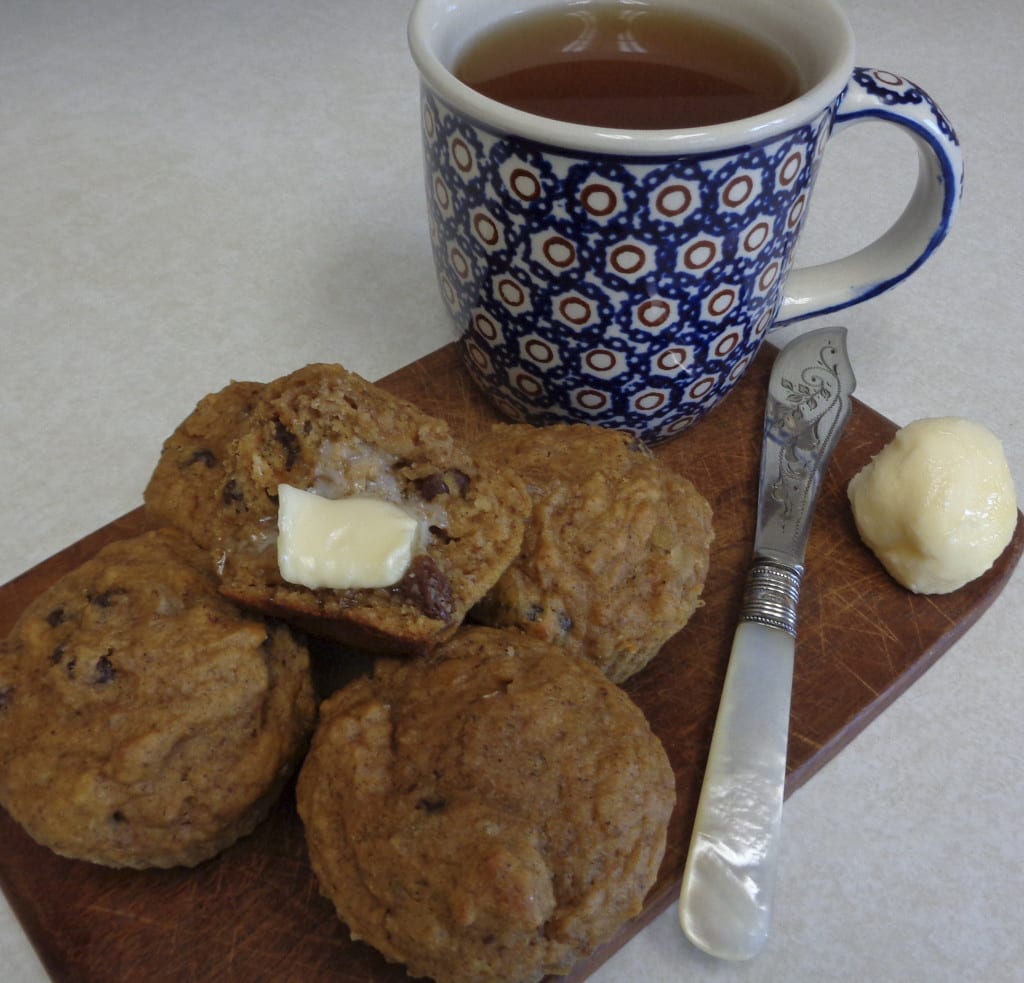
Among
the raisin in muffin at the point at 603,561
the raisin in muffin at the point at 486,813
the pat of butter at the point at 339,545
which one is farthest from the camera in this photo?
the raisin in muffin at the point at 603,561

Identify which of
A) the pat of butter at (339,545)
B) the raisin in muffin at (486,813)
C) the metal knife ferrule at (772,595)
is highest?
the pat of butter at (339,545)

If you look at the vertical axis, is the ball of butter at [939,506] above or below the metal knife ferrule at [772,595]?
above

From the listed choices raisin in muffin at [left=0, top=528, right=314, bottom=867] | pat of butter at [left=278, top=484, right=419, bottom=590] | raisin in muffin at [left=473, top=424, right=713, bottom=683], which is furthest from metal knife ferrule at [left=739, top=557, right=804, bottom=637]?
raisin in muffin at [left=0, top=528, right=314, bottom=867]

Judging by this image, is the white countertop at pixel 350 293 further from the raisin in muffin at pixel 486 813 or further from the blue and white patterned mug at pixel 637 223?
the blue and white patterned mug at pixel 637 223

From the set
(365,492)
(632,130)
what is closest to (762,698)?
(365,492)

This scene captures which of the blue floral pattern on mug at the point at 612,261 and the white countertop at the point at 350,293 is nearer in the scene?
the blue floral pattern on mug at the point at 612,261

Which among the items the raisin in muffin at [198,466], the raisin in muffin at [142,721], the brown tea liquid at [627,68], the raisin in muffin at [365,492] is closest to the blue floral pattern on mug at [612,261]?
the brown tea liquid at [627,68]

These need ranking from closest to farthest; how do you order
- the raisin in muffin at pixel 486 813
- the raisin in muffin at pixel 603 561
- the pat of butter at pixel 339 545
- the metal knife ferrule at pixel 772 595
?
the raisin in muffin at pixel 486 813
the pat of butter at pixel 339 545
the raisin in muffin at pixel 603 561
the metal knife ferrule at pixel 772 595

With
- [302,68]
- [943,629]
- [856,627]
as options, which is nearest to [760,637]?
[856,627]
